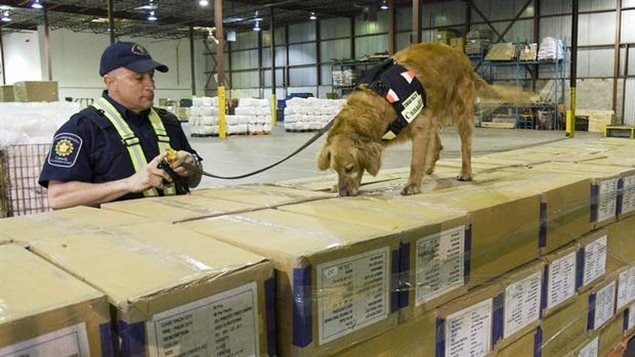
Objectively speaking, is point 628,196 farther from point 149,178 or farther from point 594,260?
point 149,178

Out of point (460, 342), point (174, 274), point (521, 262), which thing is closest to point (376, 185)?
point (521, 262)

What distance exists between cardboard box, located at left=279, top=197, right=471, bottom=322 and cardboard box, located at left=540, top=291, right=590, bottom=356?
985 mm

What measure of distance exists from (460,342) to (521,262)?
568 millimetres

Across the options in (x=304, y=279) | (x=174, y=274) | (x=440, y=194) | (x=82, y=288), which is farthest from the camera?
(x=440, y=194)

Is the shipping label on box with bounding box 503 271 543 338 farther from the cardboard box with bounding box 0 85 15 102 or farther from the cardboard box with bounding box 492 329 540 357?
the cardboard box with bounding box 0 85 15 102

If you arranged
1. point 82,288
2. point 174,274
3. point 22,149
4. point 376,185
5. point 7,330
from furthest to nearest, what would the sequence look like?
point 22,149 < point 376,185 < point 174,274 < point 82,288 < point 7,330

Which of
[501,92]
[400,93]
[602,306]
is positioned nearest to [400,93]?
[400,93]

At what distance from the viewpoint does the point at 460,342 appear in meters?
2.19

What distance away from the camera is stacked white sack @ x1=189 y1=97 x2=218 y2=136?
64.5 ft

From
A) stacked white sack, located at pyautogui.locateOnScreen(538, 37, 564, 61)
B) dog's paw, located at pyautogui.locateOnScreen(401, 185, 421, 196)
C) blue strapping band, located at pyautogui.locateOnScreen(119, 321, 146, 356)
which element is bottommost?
blue strapping band, located at pyautogui.locateOnScreen(119, 321, 146, 356)

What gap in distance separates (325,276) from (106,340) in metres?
0.59

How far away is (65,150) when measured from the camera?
284cm

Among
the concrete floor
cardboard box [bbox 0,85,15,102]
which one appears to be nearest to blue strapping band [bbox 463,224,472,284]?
the concrete floor

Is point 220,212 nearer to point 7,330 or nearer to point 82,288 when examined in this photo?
point 82,288
